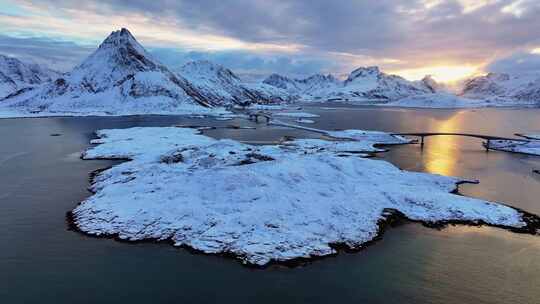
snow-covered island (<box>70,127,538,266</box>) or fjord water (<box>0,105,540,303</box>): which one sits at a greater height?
snow-covered island (<box>70,127,538,266</box>)

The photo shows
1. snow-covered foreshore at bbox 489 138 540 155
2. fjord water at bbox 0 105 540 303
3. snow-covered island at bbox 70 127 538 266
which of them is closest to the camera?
fjord water at bbox 0 105 540 303

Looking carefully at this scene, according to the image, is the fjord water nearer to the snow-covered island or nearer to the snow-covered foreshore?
the snow-covered island

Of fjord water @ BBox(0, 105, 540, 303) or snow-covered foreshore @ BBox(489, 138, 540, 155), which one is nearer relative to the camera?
fjord water @ BBox(0, 105, 540, 303)

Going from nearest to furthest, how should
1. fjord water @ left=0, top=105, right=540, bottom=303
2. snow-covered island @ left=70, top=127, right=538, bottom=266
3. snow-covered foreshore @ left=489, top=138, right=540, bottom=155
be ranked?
fjord water @ left=0, top=105, right=540, bottom=303 → snow-covered island @ left=70, top=127, right=538, bottom=266 → snow-covered foreshore @ left=489, top=138, right=540, bottom=155

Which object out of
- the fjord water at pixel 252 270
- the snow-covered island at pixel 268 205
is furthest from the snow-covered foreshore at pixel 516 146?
the fjord water at pixel 252 270

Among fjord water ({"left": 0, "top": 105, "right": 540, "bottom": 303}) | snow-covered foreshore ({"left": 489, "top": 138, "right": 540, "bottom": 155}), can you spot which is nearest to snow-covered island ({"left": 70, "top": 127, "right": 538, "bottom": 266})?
fjord water ({"left": 0, "top": 105, "right": 540, "bottom": 303})

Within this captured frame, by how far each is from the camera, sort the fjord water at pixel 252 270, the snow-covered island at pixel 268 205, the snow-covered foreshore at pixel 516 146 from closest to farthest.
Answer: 1. the fjord water at pixel 252 270
2. the snow-covered island at pixel 268 205
3. the snow-covered foreshore at pixel 516 146

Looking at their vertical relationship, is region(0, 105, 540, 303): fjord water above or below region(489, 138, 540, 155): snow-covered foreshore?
below

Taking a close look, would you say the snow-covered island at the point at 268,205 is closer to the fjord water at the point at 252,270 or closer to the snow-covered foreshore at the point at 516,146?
the fjord water at the point at 252,270

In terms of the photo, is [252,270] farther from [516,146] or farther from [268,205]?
[516,146]
